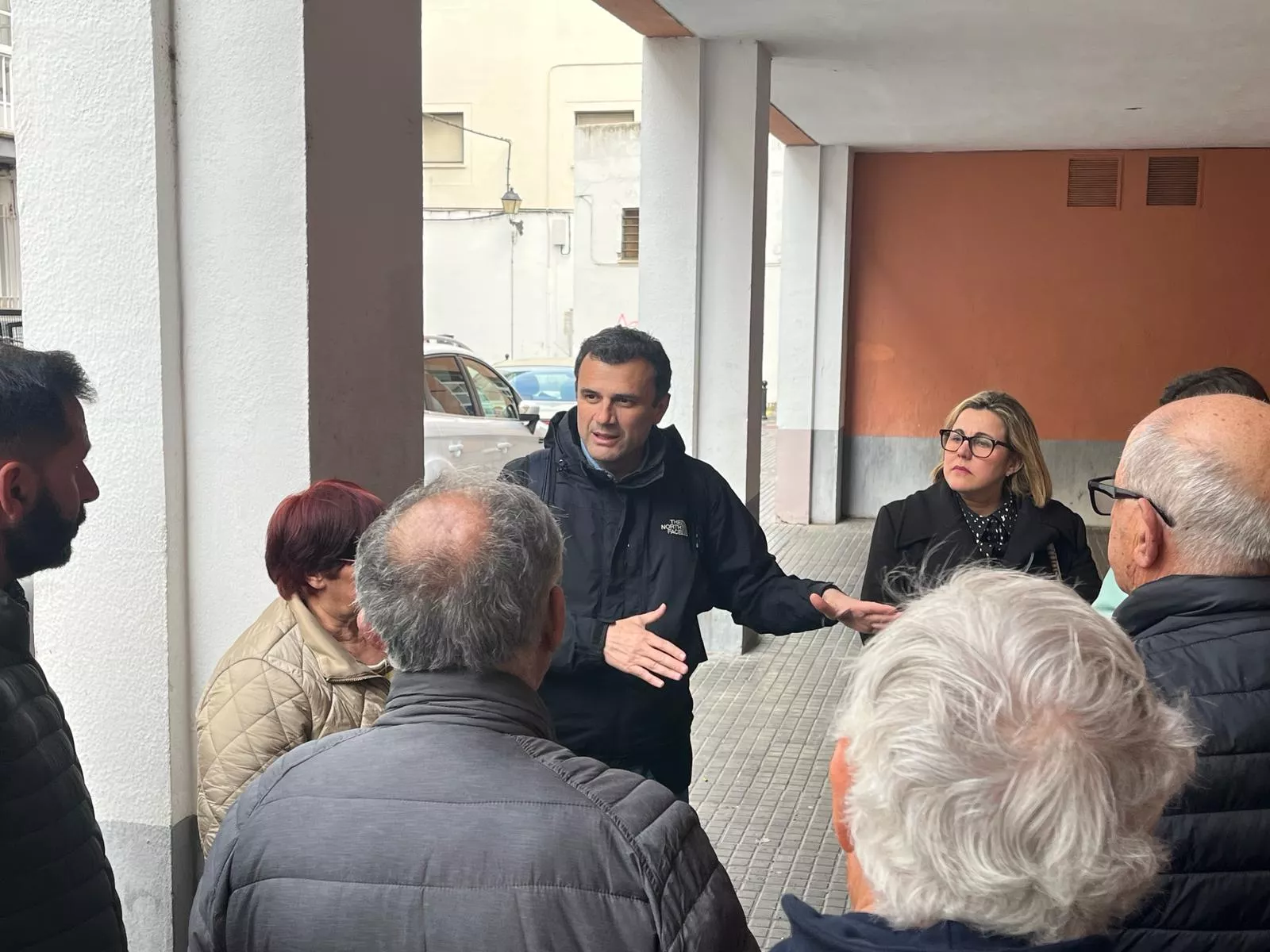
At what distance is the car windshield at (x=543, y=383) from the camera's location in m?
18.3

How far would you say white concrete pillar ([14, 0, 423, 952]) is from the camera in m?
2.66

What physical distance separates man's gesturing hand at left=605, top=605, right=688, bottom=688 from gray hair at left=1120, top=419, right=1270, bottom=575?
3.16 ft

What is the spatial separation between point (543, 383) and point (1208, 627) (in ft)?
55.8

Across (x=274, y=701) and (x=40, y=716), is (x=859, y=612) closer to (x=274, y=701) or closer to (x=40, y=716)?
(x=274, y=701)

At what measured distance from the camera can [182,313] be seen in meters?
2.78

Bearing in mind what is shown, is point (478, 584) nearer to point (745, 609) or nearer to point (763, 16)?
point (745, 609)

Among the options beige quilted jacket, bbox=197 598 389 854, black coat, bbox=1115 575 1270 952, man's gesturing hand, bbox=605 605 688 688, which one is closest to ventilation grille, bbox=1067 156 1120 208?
man's gesturing hand, bbox=605 605 688 688

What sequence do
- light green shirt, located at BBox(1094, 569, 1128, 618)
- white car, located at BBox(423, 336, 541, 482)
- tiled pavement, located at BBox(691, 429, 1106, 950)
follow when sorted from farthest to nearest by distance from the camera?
1. white car, located at BBox(423, 336, 541, 482)
2. tiled pavement, located at BBox(691, 429, 1106, 950)
3. light green shirt, located at BBox(1094, 569, 1128, 618)

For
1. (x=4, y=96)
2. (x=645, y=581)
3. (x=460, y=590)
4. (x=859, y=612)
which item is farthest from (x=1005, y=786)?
(x=4, y=96)

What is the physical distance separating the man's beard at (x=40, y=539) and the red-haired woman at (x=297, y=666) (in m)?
0.34

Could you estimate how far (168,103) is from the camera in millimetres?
2695

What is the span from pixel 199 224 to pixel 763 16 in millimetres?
4416

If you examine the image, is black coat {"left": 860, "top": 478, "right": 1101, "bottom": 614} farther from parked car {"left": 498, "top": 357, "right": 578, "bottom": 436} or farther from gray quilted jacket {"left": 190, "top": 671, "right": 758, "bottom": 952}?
parked car {"left": 498, "top": 357, "right": 578, "bottom": 436}

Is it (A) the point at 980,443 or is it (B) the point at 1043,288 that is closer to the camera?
(A) the point at 980,443
